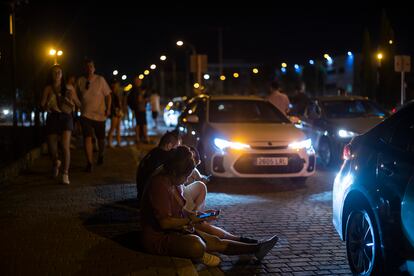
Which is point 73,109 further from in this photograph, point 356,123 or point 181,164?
point 356,123

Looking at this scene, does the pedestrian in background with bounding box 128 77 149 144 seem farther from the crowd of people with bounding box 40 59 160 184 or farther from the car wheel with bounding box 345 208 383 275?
the car wheel with bounding box 345 208 383 275

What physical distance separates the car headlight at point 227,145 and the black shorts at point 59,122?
2360 mm

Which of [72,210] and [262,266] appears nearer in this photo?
[262,266]

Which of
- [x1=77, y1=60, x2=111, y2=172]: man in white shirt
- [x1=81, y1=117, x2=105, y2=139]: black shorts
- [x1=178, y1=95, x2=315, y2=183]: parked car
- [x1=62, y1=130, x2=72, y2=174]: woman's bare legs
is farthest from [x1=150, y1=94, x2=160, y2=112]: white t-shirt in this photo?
[x1=62, y1=130, x2=72, y2=174]: woman's bare legs

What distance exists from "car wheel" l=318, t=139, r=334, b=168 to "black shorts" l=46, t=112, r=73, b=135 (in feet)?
17.7

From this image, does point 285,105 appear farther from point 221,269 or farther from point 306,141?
point 221,269

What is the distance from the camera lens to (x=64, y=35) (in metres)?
22.3

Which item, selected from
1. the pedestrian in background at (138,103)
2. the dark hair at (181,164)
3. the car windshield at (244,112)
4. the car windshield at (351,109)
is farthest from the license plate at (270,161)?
the pedestrian in background at (138,103)

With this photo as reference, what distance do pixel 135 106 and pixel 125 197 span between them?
26.3 feet

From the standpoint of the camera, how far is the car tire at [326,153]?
1212 cm

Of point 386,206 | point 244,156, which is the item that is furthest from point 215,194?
point 386,206

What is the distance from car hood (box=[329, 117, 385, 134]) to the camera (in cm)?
1163

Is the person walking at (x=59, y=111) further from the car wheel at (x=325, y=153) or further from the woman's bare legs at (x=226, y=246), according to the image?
the car wheel at (x=325, y=153)

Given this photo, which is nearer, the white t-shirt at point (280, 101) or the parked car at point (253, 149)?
the parked car at point (253, 149)
